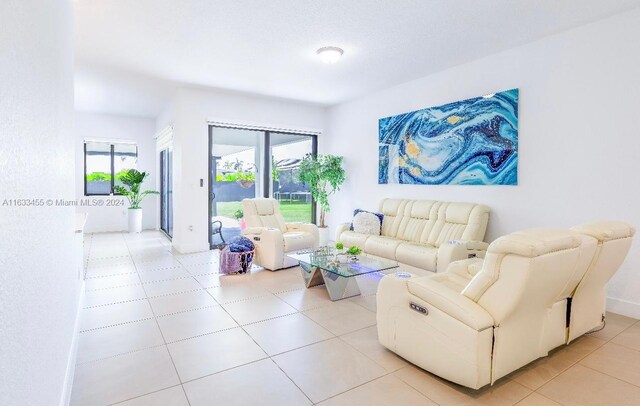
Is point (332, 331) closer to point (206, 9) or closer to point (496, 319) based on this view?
point (496, 319)

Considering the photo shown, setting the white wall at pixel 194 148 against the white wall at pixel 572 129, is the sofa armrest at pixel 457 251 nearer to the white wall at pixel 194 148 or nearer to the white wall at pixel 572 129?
the white wall at pixel 572 129

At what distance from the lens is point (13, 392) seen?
0.90 m

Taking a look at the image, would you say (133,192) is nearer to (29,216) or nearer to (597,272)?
(29,216)

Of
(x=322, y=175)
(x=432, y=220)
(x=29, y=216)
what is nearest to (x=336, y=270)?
(x=432, y=220)

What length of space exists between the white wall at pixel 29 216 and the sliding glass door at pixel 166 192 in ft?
19.2

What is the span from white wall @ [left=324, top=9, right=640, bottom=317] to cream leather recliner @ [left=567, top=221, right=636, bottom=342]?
964mm

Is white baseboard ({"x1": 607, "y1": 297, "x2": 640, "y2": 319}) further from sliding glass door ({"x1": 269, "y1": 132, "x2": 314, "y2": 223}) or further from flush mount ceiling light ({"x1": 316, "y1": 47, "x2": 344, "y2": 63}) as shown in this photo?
sliding glass door ({"x1": 269, "y1": 132, "x2": 314, "y2": 223})

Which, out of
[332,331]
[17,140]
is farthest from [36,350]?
[332,331]

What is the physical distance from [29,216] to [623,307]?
4.60 meters

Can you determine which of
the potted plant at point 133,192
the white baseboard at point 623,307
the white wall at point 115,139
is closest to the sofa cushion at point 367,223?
the white baseboard at point 623,307

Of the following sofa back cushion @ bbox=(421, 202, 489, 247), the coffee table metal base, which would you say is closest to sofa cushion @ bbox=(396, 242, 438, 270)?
sofa back cushion @ bbox=(421, 202, 489, 247)

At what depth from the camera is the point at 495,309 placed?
2039 mm

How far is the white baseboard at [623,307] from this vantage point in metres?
3.35

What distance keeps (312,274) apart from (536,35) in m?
3.60
